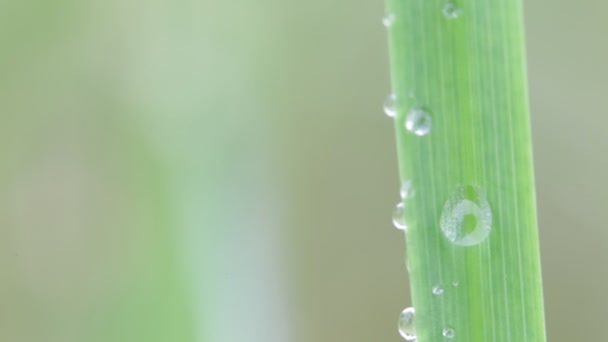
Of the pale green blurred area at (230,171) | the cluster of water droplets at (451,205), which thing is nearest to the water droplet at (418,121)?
the cluster of water droplets at (451,205)

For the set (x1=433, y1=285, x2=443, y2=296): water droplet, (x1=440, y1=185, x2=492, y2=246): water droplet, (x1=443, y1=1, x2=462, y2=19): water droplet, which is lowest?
(x1=433, y1=285, x2=443, y2=296): water droplet

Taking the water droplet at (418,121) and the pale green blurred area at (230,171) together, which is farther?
the pale green blurred area at (230,171)

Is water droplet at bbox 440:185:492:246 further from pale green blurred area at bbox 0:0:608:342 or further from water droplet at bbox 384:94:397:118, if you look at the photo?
pale green blurred area at bbox 0:0:608:342

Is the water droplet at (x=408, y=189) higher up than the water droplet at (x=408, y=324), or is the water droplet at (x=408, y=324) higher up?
the water droplet at (x=408, y=189)

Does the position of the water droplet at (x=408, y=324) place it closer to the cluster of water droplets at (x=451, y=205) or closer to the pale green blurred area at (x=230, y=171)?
the cluster of water droplets at (x=451, y=205)

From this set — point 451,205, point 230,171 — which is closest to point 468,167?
point 451,205

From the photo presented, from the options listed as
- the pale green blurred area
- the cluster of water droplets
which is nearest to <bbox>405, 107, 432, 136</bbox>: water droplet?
the cluster of water droplets
